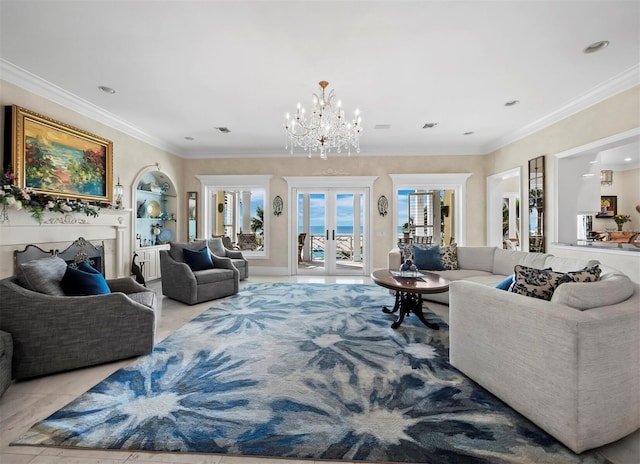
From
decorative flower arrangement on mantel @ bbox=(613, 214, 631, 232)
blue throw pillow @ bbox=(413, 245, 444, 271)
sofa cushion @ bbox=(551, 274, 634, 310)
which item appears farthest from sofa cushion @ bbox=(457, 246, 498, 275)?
decorative flower arrangement on mantel @ bbox=(613, 214, 631, 232)

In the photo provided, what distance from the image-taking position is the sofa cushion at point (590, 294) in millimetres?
1605

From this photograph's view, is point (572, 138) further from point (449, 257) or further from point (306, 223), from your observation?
point (306, 223)

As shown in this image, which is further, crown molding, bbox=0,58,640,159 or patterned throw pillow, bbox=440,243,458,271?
patterned throw pillow, bbox=440,243,458,271

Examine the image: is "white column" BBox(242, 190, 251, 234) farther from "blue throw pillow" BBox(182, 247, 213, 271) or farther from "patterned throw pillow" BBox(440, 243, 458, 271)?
"patterned throw pillow" BBox(440, 243, 458, 271)

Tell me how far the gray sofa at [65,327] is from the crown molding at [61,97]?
7.90 ft

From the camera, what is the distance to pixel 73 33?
105 inches

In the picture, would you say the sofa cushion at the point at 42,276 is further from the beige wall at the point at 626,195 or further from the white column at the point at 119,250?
the beige wall at the point at 626,195

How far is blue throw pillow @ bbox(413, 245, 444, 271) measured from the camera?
4664 millimetres

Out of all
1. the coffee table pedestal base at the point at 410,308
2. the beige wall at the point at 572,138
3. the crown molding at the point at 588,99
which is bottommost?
the coffee table pedestal base at the point at 410,308

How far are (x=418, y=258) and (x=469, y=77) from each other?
2.59 metres

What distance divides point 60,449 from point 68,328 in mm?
1030

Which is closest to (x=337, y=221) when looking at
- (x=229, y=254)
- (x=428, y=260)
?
(x=229, y=254)

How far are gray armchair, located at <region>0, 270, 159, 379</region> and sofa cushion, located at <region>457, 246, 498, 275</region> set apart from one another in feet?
14.6

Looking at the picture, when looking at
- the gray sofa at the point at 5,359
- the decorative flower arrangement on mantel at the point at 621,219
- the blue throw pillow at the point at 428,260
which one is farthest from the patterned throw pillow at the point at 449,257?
the decorative flower arrangement on mantel at the point at 621,219
